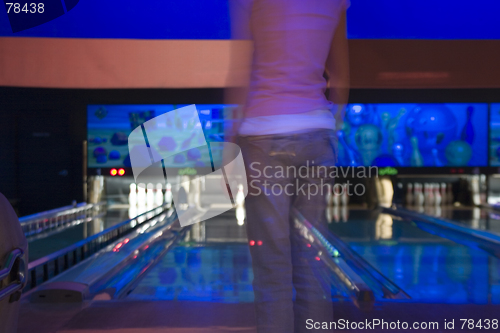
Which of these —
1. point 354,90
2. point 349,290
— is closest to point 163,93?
point 354,90

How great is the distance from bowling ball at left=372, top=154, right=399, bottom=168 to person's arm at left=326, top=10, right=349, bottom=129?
4228mm

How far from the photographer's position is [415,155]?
17.0ft

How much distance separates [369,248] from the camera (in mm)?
3596

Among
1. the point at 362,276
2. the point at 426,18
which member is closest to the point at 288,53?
the point at 426,18

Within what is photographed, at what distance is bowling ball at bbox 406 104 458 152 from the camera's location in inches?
203

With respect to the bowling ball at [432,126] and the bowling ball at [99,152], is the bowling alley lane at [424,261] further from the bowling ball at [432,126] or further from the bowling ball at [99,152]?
the bowling ball at [99,152]

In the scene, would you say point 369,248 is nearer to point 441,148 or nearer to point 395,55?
point 395,55

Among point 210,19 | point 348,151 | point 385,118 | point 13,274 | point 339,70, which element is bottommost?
point 13,274

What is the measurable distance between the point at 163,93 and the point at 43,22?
2.93m

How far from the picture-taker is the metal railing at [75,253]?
2619mm

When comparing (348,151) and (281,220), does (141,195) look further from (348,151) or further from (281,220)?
(281,220)

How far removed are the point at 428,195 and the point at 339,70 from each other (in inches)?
218

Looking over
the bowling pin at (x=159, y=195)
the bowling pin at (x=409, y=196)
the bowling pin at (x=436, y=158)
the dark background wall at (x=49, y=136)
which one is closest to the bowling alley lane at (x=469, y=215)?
the bowling pin at (x=409, y=196)

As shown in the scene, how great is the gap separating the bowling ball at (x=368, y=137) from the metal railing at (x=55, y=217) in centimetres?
282
